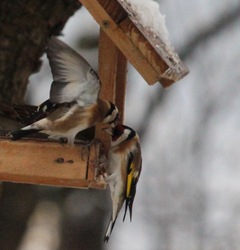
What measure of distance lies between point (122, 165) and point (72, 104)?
13.9 inches

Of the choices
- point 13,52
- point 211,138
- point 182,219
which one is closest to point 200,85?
point 211,138

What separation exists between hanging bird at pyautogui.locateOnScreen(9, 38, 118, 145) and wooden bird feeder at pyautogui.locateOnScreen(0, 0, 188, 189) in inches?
2.0

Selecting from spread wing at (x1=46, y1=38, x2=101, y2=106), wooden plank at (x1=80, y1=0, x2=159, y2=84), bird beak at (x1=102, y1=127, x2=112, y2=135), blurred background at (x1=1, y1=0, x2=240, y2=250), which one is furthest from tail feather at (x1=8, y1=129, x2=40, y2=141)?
→ blurred background at (x1=1, y1=0, x2=240, y2=250)

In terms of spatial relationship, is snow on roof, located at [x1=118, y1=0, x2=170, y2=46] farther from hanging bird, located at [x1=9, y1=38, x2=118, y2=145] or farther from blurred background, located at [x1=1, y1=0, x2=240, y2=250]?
blurred background, located at [x1=1, y1=0, x2=240, y2=250]

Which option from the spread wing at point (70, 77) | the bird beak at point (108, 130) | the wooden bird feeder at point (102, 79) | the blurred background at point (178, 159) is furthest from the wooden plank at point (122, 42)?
the blurred background at point (178, 159)

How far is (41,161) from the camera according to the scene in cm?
315

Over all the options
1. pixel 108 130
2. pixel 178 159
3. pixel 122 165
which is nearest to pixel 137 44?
pixel 108 130

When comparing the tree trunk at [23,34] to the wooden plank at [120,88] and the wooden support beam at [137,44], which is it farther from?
the wooden support beam at [137,44]

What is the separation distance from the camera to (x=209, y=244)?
634cm

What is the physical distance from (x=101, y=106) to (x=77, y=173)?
0.21 m

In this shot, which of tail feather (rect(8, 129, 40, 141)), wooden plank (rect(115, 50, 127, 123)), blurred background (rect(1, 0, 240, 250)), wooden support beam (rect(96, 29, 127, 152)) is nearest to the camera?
tail feather (rect(8, 129, 40, 141))

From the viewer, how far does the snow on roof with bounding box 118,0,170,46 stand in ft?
10.0

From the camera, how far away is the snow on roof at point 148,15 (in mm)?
3061

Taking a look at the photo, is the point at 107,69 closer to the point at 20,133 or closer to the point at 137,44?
the point at 137,44
